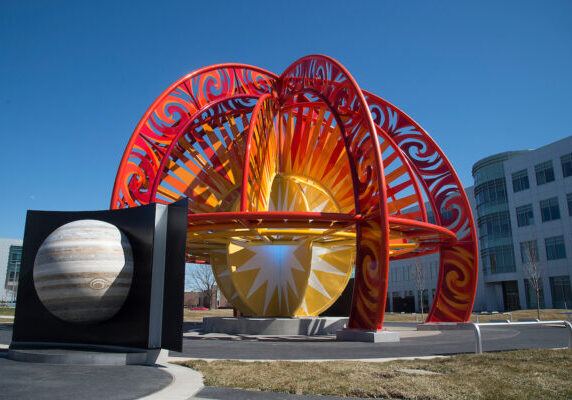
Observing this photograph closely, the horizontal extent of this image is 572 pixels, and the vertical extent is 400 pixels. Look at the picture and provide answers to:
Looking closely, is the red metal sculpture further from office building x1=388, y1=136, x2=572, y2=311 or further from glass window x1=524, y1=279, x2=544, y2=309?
glass window x1=524, y1=279, x2=544, y2=309

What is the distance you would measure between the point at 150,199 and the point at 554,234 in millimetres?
47256

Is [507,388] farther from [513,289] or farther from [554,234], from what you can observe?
[513,289]

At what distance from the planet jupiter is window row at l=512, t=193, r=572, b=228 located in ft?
166

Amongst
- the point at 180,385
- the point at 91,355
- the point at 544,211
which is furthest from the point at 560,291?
the point at 180,385

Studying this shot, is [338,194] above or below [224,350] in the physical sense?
above

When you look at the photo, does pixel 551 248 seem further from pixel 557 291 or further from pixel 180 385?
pixel 180 385

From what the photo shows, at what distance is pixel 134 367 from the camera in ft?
32.0

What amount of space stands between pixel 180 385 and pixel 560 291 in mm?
53487

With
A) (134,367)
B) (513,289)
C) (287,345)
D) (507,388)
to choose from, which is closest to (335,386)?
(507,388)

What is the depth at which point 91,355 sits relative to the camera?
397 inches

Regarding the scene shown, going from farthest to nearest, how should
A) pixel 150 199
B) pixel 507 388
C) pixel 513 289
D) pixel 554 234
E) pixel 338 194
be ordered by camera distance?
1. pixel 513 289
2. pixel 554 234
3. pixel 338 194
4. pixel 150 199
5. pixel 507 388

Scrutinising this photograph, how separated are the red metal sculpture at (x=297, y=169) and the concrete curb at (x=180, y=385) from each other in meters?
8.73

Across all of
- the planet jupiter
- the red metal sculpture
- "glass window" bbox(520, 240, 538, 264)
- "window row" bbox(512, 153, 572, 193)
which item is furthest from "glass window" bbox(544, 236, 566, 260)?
the planet jupiter

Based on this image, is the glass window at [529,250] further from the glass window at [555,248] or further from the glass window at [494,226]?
the glass window at [494,226]
